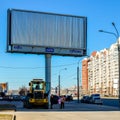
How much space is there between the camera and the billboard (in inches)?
2859

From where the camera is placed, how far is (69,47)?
253 feet

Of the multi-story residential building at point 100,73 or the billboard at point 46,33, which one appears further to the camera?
the multi-story residential building at point 100,73

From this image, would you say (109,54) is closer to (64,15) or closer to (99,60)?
(99,60)

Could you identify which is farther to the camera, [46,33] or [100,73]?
[100,73]

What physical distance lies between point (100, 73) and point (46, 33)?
80.0 meters

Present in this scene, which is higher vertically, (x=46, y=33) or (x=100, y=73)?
(x=46, y=33)

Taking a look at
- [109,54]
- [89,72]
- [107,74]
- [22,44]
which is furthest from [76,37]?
[89,72]

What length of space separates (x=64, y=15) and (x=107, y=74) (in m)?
68.3

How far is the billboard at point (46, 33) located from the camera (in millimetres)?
72625

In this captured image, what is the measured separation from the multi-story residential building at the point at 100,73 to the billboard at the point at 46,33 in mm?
41845

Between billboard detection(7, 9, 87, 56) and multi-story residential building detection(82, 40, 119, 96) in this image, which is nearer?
billboard detection(7, 9, 87, 56)

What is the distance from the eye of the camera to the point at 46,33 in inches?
2953

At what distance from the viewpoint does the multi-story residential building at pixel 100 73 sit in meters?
129

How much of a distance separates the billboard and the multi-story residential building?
137ft
